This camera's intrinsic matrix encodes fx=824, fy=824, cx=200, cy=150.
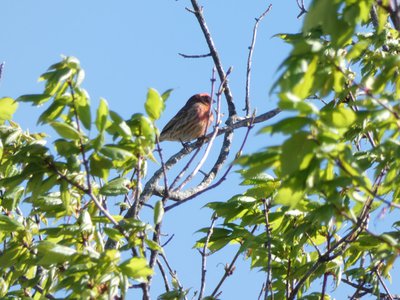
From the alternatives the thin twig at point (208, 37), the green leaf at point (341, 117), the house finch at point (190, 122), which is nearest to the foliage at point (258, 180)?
the green leaf at point (341, 117)

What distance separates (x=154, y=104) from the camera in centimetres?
432

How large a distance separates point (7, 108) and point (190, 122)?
7637 millimetres

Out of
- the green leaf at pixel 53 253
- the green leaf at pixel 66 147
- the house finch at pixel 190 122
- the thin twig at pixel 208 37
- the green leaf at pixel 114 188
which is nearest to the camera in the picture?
the green leaf at pixel 53 253

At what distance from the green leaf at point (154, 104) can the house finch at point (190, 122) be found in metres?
8.13

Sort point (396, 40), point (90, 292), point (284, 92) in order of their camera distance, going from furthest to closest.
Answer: point (396, 40), point (90, 292), point (284, 92)

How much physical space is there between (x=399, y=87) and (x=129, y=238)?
1.63m

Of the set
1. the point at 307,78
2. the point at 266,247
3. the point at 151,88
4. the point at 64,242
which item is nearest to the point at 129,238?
the point at 64,242

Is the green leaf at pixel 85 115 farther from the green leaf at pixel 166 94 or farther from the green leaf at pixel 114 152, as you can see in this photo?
the green leaf at pixel 166 94

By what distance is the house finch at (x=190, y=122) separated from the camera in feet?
41.7

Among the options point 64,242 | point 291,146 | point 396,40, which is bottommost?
point 291,146

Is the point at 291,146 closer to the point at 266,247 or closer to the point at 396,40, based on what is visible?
the point at 266,247

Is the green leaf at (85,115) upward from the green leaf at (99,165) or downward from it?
upward

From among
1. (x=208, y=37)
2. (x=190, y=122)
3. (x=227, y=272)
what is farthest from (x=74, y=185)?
(x=190, y=122)

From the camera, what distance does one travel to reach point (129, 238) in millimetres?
4457
